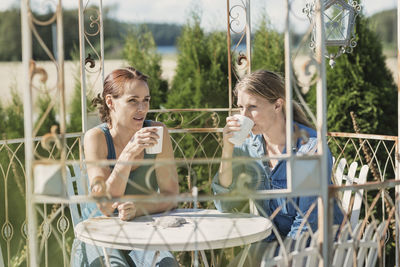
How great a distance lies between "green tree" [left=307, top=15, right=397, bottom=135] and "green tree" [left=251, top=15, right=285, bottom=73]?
549mm

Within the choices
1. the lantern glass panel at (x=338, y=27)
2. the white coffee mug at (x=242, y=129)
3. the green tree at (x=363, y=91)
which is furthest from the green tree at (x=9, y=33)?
the white coffee mug at (x=242, y=129)

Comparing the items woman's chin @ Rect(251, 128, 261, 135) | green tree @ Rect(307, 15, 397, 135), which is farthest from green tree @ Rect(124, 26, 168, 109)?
woman's chin @ Rect(251, 128, 261, 135)

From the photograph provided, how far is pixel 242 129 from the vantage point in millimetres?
2498

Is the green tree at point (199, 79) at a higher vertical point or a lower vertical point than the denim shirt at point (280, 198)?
higher

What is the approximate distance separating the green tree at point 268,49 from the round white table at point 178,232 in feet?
10.7

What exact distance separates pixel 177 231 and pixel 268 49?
3.80 metres

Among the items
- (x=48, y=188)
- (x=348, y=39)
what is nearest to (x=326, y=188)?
(x=48, y=188)

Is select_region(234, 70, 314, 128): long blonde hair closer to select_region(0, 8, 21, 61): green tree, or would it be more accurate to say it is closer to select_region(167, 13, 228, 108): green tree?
select_region(167, 13, 228, 108): green tree

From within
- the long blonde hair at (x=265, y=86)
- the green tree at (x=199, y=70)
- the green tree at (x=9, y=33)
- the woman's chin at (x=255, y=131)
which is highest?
the green tree at (x=9, y=33)

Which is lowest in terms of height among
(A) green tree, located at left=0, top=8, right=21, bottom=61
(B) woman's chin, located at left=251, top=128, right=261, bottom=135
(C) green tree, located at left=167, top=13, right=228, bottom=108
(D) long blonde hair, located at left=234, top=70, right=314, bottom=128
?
(B) woman's chin, located at left=251, top=128, right=261, bottom=135

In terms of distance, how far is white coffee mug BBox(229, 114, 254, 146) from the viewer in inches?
97.8

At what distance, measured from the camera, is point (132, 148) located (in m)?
2.48

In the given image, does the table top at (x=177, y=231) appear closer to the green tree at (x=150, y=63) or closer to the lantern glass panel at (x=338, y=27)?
the lantern glass panel at (x=338, y=27)

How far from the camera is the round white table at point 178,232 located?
2168 mm
